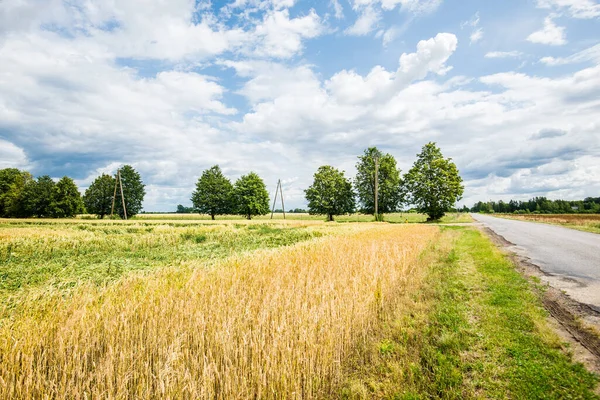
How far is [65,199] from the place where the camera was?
216ft

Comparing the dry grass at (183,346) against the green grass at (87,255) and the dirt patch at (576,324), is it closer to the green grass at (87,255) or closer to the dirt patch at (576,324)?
the green grass at (87,255)

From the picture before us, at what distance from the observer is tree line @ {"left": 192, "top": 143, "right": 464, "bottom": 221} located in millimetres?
48656

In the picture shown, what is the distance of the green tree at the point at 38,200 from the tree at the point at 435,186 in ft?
268

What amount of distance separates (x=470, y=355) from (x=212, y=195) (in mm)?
71801

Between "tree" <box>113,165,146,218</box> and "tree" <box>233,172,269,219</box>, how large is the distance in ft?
83.7

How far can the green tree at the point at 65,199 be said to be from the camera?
6469 centimetres

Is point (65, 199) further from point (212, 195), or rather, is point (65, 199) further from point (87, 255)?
point (87, 255)

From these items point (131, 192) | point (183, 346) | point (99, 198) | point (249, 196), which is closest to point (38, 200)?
point (99, 198)

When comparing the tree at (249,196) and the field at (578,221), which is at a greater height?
the tree at (249,196)

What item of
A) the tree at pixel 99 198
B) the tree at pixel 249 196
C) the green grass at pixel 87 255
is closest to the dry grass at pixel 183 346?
the green grass at pixel 87 255

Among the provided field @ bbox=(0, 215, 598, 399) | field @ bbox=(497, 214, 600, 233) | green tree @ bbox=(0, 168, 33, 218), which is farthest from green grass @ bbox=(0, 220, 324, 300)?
green tree @ bbox=(0, 168, 33, 218)

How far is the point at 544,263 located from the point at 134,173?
8255cm

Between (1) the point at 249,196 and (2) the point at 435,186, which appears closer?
(2) the point at 435,186

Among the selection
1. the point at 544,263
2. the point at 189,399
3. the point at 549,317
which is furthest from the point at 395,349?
the point at 544,263
